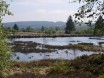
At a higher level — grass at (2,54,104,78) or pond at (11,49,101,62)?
grass at (2,54,104,78)

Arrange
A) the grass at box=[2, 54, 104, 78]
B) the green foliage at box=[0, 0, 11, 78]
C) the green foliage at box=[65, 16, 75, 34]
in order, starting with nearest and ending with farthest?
the green foliage at box=[0, 0, 11, 78] < the grass at box=[2, 54, 104, 78] < the green foliage at box=[65, 16, 75, 34]

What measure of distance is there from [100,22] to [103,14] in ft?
1.59

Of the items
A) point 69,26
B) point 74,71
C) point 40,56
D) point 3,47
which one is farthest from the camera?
point 69,26

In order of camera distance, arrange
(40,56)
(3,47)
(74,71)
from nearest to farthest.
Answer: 1. (3,47)
2. (74,71)
3. (40,56)

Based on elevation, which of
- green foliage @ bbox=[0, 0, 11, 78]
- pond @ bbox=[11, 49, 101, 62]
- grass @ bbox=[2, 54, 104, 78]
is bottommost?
pond @ bbox=[11, 49, 101, 62]

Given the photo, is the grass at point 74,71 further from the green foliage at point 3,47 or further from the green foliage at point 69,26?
the green foliage at point 69,26

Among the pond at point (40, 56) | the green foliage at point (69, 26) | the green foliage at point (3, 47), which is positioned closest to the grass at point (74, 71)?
the green foliage at point (3, 47)

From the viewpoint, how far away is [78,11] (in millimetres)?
16453

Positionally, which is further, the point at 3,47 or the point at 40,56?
the point at 40,56

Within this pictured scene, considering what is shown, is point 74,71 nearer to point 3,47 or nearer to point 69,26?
point 3,47

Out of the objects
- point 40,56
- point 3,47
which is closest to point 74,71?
point 3,47

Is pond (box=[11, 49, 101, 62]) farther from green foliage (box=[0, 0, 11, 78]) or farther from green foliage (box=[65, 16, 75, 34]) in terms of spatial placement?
green foliage (box=[65, 16, 75, 34])

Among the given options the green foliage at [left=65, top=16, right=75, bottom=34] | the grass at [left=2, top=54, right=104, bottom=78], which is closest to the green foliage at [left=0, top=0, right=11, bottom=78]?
the grass at [left=2, top=54, right=104, bottom=78]

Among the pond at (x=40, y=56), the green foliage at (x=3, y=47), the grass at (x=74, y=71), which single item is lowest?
the pond at (x=40, y=56)
